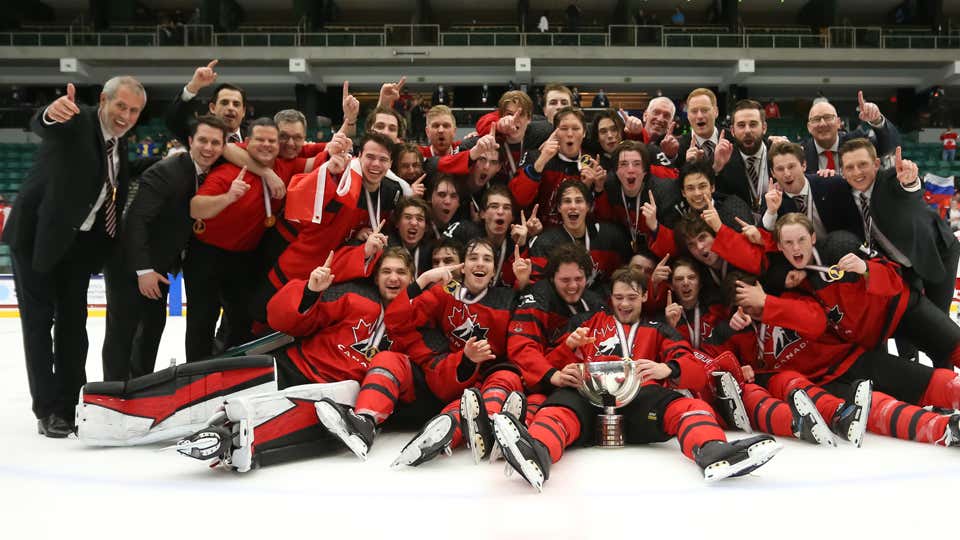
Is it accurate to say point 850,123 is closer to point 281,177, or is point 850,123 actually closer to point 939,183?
point 939,183

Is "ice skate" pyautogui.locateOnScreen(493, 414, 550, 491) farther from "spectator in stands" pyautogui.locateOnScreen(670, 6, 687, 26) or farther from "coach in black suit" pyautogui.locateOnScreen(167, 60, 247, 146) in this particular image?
"spectator in stands" pyautogui.locateOnScreen(670, 6, 687, 26)

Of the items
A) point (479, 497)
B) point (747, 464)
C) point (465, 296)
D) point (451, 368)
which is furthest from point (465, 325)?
point (747, 464)

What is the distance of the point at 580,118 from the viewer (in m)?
4.54

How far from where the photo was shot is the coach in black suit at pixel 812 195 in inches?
156

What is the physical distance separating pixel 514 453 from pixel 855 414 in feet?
5.36

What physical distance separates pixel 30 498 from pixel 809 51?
19.9 metres

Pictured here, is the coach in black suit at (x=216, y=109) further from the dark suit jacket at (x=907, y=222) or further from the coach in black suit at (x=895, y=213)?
the dark suit jacket at (x=907, y=222)

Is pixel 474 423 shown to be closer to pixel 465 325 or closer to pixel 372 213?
pixel 465 325

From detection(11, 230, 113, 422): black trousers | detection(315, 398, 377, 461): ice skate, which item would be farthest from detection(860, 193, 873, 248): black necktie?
detection(11, 230, 113, 422): black trousers

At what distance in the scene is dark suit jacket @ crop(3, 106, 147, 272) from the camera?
3375mm

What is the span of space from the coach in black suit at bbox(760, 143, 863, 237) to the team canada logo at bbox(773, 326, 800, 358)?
24.1 inches

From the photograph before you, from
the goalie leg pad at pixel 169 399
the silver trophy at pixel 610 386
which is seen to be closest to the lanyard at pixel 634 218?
the silver trophy at pixel 610 386

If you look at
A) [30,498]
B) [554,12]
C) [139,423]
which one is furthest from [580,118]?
[554,12]

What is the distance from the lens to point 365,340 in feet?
11.8
